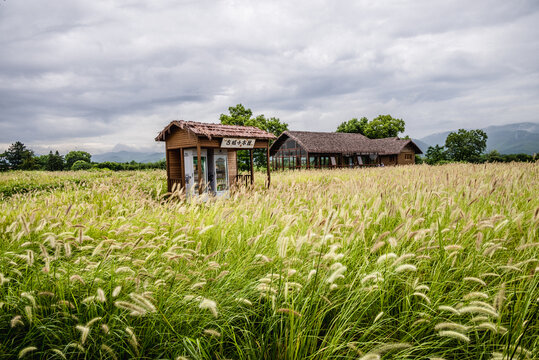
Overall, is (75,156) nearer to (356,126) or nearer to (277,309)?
(356,126)

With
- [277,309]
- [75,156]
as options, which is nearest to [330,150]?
[277,309]

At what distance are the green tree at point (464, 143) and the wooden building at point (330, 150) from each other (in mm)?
23153

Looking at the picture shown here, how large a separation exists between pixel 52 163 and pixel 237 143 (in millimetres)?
48171

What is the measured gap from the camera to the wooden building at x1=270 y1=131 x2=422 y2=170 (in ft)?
112

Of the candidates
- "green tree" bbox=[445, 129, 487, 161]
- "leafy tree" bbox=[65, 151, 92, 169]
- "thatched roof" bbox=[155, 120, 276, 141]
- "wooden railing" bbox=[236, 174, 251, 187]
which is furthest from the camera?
"leafy tree" bbox=[65, 151, 92, 169]

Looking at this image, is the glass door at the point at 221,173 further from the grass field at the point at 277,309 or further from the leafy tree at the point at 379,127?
the leafy tree at the point at 379,127

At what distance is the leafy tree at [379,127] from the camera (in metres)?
54.8

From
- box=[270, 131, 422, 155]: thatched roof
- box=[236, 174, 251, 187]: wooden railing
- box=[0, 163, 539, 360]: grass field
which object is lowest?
box=[0, 163, 539, 360]: grass field

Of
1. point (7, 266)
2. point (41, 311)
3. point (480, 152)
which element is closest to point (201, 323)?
point (41, 311)

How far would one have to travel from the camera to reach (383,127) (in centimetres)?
5462

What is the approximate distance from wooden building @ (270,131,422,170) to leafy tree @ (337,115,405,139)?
386 inches

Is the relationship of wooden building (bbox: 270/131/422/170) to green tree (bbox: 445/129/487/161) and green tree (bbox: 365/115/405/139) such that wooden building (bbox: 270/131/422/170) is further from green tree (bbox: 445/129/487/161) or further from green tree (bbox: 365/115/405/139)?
green tree (bbox: 445/129/487/161)

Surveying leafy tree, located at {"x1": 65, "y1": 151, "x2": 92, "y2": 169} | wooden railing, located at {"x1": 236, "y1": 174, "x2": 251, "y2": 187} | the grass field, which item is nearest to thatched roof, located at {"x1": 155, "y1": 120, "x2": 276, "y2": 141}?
wooden railing, located at {"x1": 236, "y1": 174, "x2": 251, "y2": 187}

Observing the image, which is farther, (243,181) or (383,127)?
(383,127)
